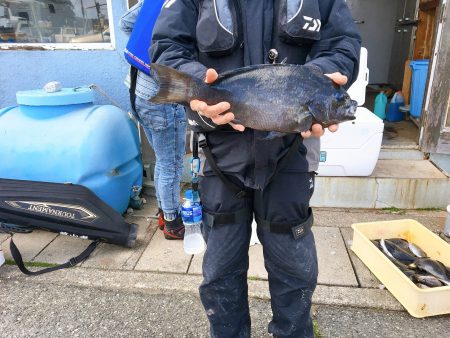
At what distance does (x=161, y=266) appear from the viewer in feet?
10.9

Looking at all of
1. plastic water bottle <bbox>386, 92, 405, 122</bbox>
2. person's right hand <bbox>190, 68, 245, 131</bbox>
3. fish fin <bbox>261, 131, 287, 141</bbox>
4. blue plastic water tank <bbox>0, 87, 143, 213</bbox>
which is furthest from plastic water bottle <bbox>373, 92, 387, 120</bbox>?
person's right hand <bbox>190, 68, 245, 131</bbox>

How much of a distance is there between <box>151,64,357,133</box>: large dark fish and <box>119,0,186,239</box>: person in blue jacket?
Answer: 161cm

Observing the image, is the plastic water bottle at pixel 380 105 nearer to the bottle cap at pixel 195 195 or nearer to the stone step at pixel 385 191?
the stone step at pixel 385 191

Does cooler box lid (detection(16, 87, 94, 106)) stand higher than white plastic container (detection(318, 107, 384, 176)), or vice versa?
cooler box lid (detection(16, 87, 94, 106))

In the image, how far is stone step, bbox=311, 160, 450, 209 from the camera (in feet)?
14.1

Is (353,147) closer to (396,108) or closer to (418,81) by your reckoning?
(418,81)

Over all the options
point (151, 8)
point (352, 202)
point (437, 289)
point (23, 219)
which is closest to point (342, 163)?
point (352, 202)

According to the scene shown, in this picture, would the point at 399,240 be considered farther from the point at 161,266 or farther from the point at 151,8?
the point at 151,8

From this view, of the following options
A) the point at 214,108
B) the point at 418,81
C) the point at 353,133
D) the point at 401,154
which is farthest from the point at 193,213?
the point at 418,81

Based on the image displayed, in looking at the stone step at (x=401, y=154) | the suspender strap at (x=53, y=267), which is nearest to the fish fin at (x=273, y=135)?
the suspender strap at (x=53, y=267)

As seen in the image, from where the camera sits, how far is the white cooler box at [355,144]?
160 inches

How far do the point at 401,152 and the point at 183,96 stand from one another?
4.21m

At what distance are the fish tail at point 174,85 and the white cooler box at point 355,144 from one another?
2.79 m

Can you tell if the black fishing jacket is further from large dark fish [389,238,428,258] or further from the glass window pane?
the glass window pane
